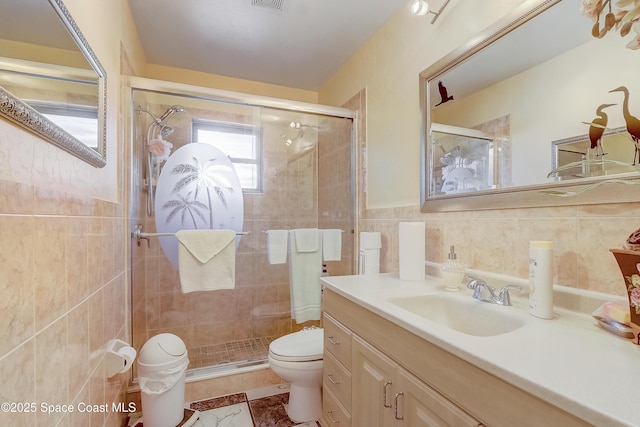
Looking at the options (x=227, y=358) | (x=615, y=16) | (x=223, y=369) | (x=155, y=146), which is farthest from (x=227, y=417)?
(x=615, y=16)

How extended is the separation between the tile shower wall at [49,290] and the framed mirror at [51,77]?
0.18ft

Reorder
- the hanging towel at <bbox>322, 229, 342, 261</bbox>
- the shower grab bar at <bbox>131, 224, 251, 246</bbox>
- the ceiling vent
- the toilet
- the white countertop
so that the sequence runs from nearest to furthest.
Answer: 1. the white countertop
2. the toilet
3. the ceiling vent
4. the shower grab bar at <bbox>131, 224, 251, 246</bbox>
5. the hanging towel at <bbox>322, 229, 342, 261</bbox>

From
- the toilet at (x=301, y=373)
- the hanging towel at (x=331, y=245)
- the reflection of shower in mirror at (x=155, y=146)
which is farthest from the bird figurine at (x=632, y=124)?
the reflection of shower in mirror at (x=155, y=146)

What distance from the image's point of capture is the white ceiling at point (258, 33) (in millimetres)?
1739

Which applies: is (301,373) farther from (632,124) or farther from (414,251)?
(632,124)

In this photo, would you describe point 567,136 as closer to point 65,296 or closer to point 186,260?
point 65,296

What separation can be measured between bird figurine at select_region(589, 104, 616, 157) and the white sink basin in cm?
56

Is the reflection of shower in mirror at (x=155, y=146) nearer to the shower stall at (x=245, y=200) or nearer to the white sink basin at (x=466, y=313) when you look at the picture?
the shower stall at (x=245, y=200)

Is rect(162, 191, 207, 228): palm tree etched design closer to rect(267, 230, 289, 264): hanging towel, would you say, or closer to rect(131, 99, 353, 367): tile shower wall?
rect(131, 99, 353, 367): tile shower wall

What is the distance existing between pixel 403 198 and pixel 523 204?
706 mm

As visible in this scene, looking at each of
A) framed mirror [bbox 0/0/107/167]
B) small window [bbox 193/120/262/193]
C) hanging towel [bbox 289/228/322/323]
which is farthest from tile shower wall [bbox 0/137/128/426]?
hanging towel [bbox 289/228/322/323]

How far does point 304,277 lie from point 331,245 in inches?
12.6

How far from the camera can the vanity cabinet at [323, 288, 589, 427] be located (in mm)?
573

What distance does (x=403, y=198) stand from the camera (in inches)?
66.4
